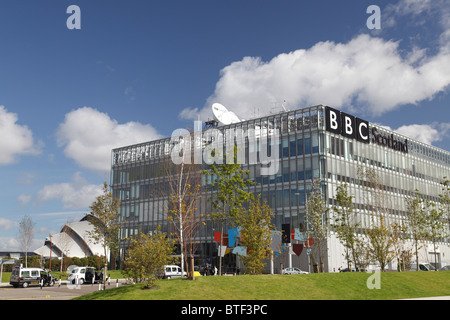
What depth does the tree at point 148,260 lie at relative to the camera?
77.2 ft

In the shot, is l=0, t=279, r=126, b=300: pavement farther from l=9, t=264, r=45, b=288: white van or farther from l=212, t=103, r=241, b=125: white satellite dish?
l=212, t=103, r=241, b=125: white satellite dish

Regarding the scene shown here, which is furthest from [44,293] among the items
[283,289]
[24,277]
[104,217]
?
[283,289]

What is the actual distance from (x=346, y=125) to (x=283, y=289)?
50.4 m

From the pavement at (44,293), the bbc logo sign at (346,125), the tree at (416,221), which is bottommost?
the pavement at (44,293)

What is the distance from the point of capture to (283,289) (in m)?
24.6

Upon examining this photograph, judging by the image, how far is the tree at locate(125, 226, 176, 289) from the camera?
23531 millimetres

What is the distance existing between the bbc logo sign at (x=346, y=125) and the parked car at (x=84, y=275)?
38573mm

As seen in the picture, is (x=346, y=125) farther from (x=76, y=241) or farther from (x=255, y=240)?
(x=76, y=241)

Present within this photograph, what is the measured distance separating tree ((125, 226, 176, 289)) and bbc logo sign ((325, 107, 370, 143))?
1882 inches

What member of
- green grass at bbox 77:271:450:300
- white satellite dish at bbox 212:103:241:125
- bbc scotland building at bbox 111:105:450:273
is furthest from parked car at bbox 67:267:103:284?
white satellite dish at bbox 212:103:241:125

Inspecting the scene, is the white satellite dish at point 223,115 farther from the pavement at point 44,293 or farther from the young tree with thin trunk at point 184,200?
the pavement at point 44,293

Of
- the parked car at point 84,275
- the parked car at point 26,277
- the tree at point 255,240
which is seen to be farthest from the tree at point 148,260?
the parked car at point 84,275
